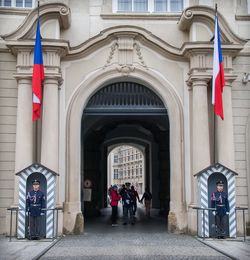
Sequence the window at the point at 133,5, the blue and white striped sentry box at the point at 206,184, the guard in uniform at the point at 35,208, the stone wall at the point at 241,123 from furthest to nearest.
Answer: the window at the point at 133,5 < the stone wall at the point at 241,123 < the blue and white striped sentry box at the point at 206,184 < the guard in uniform at the point at 35,208

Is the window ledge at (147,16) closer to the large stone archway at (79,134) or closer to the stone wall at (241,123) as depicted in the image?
the large stone archway at (79,134)

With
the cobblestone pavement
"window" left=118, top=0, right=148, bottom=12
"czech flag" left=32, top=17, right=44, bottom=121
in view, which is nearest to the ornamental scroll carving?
"window" left=118, top=0, right=148, bottom=12

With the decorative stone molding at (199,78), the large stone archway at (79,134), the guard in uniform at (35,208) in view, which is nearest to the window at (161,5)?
the large stone archway at (79,134)

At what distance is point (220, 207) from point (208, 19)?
5.55 meters

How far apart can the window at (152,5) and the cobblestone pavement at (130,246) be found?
22.5 feet

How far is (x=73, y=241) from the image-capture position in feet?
40.3

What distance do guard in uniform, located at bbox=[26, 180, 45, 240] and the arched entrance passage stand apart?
133 inches

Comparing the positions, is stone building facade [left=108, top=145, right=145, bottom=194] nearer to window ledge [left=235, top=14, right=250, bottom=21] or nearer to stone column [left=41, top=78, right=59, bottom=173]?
window ledge [left=235, top=14, right=250, bottom=21]

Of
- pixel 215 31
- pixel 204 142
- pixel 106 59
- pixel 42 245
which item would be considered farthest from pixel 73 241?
pixel 215 31

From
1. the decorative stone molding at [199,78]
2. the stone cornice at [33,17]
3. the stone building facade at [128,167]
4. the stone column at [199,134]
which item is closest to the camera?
the stone column at [199,134]

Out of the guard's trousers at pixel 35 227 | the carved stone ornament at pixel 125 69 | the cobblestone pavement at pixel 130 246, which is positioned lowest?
the cobblestone pavement at pixel 130 246

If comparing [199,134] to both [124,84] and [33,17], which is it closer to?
[124,84]

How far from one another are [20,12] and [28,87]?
250 centimetres

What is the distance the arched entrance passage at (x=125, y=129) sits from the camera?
15055 mm
